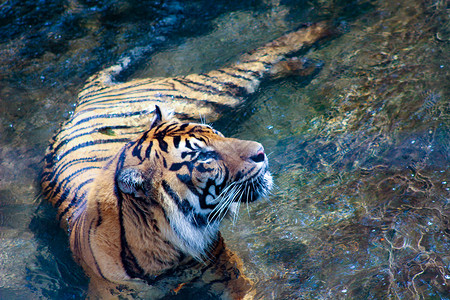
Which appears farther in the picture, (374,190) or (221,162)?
(374,190)

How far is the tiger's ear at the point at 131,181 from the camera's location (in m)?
1.90

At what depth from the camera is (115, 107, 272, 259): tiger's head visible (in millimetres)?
2055

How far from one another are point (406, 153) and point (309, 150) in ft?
2.43

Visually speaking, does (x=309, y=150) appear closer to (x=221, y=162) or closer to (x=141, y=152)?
(x=221, y=162)

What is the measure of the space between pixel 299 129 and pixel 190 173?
1.54 m

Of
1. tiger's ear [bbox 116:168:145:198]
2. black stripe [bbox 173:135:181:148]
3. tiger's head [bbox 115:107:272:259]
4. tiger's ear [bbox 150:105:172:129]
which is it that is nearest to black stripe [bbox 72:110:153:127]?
tiger's ear [bbox 150:105:172:129]

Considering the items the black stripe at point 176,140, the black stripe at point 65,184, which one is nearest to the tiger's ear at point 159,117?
the black stripe at point 176,140

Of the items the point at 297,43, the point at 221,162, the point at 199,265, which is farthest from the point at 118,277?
the point at 297,43

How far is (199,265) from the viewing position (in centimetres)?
239

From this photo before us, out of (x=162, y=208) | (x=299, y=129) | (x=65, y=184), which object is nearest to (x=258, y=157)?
(x=162, y=208)

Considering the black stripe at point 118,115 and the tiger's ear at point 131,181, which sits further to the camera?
the black stripe at point 118,115

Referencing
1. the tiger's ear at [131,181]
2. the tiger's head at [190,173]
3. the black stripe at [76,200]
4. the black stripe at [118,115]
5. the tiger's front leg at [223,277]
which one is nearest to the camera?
the tiger's ear at [131,181]

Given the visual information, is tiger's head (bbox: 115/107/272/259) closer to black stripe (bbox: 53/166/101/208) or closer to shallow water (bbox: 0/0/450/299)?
shallow water (bbox: 0/0/450/299)

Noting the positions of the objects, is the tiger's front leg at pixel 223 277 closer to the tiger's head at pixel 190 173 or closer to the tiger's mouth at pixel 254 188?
the tiger's head at pixel 190 173
